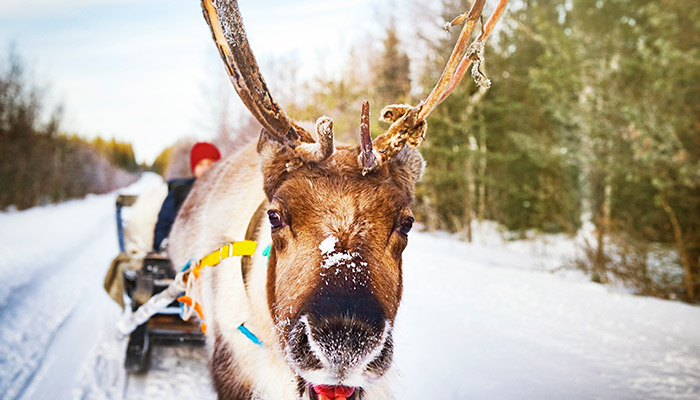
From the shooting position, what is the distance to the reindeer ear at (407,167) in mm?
2072

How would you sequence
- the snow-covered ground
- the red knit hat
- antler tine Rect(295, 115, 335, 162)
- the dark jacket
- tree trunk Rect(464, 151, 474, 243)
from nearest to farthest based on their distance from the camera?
antler tine Rect(295, 115, 335, 162)
the snow-covered ground
the dark jacket
the red knit hat
tree trunk Rect(464, 151, 474, 243)

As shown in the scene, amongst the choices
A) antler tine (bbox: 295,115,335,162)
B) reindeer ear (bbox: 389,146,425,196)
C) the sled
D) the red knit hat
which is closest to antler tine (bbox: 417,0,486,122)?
reindeer ear (bbox: 389,146,425,196)

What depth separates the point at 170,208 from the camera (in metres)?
4.29

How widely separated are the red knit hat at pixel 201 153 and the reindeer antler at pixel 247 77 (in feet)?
12.1

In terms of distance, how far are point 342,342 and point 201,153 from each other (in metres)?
4.64

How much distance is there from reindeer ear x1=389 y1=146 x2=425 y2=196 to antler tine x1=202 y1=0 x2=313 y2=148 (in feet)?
1.74

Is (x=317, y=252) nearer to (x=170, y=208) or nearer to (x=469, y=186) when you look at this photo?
(x=170, y=208)

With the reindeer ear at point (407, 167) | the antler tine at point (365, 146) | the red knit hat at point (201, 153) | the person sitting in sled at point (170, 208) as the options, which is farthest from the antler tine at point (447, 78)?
the red knit hat at point (201, 153)

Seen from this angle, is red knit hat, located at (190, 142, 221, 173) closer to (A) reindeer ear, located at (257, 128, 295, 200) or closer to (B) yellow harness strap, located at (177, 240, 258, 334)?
(B) yellow harness strap, located at (177, 240, 258, 334)

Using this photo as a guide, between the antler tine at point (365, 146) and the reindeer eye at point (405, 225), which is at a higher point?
the antler tine at point (365, 146)

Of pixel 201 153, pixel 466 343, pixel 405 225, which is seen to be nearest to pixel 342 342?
pixel 405 225

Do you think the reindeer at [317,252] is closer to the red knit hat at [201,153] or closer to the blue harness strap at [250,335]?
the blue harness strap at [250,335]

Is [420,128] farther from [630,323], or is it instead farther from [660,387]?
[630,323]

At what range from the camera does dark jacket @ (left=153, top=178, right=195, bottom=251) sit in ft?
14.1
